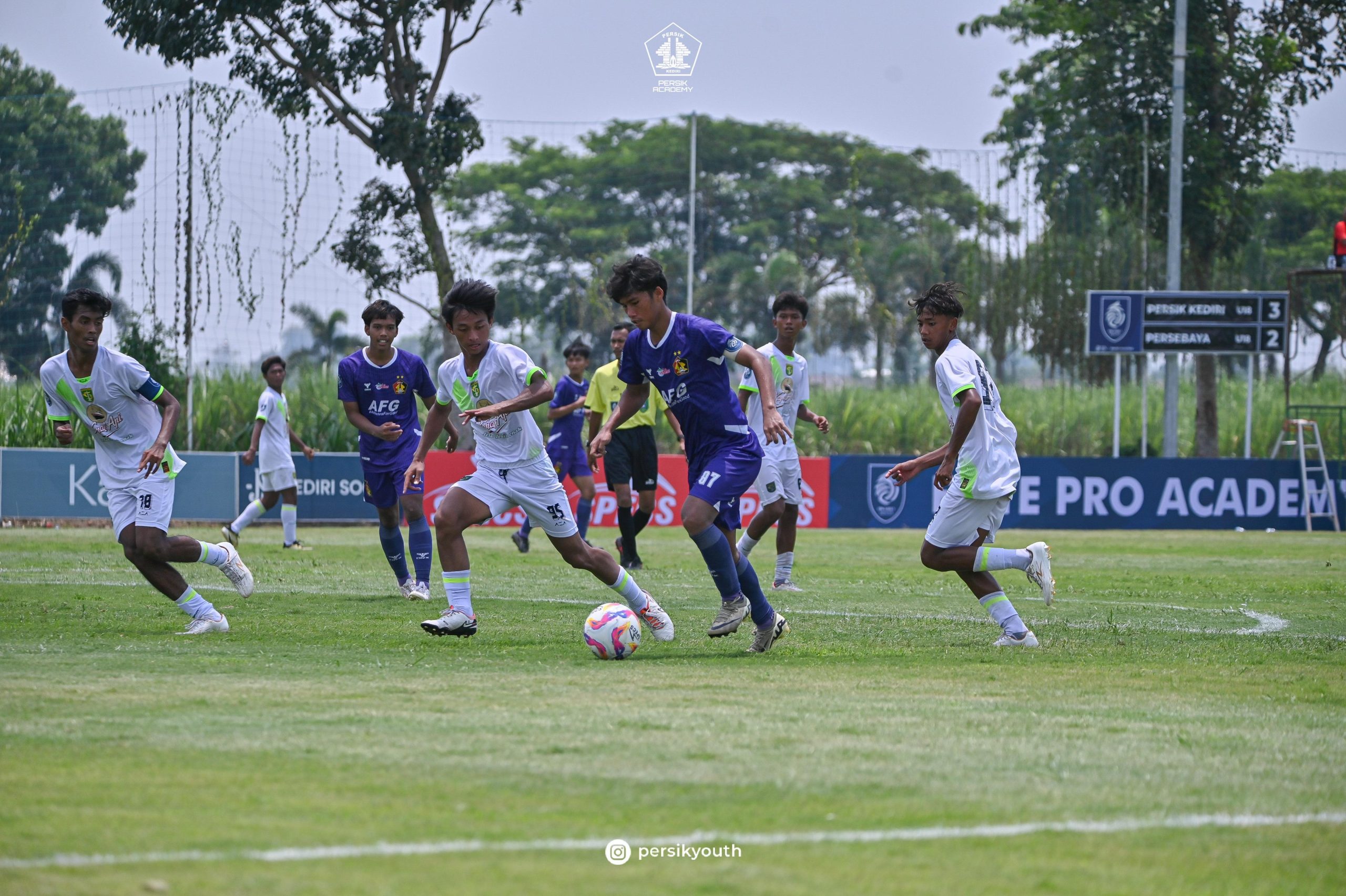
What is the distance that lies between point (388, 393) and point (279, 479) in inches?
279

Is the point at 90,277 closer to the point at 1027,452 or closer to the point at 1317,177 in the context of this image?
the point at 1027,452

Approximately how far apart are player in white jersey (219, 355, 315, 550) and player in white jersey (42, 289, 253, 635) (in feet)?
27.1

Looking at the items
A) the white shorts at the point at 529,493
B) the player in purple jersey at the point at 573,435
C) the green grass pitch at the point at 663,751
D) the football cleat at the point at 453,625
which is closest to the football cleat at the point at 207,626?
the green grass pitch at the point at 663,751

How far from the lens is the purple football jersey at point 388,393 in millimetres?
10445

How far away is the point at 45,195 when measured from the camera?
79.5ft

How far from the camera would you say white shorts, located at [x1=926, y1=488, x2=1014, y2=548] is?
311 inches

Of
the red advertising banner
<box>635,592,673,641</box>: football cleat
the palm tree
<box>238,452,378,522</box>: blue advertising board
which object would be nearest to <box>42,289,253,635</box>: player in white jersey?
<box>635,592,673,641</box>: football cleat

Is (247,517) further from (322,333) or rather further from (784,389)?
(322,333)

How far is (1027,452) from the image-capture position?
28391 millimetres

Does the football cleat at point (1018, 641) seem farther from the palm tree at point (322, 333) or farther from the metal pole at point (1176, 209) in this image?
the metal pole at point (1176, 209)

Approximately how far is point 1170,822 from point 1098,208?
26.5m

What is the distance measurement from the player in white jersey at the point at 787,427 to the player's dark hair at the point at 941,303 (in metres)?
3.27

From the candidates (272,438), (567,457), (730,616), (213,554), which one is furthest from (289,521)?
(730,616)

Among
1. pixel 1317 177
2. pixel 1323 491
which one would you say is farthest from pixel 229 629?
pixel 1317 177
